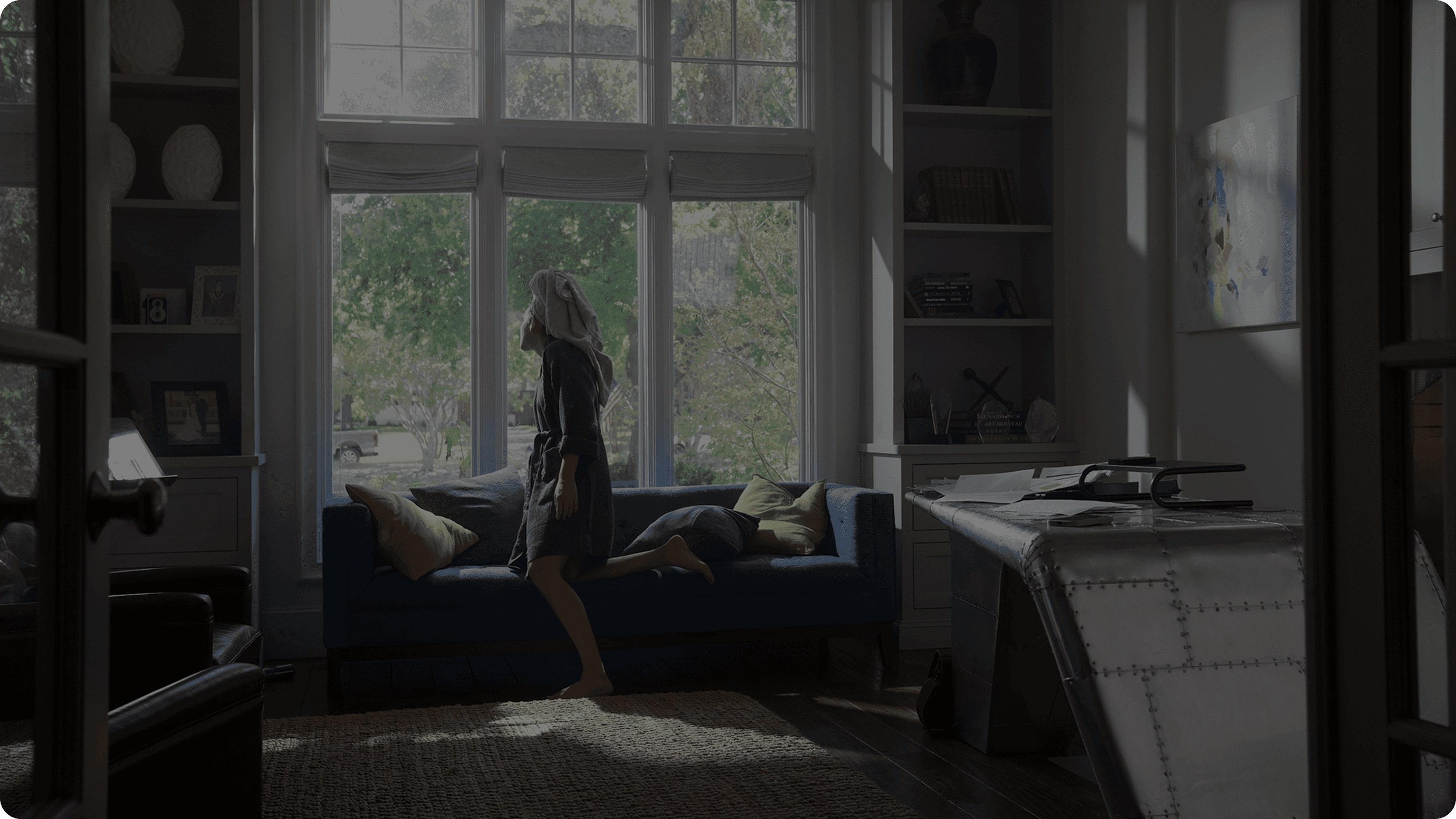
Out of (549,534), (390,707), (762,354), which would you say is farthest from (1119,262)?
(390,707)

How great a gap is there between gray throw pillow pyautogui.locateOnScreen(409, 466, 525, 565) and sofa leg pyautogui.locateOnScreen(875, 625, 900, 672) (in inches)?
60.7

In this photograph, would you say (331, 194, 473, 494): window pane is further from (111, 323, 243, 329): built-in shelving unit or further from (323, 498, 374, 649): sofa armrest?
(323, 498, 374, 649): sofa armrest

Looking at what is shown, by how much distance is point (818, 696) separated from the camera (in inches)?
150

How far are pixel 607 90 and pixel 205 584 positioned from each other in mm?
3056

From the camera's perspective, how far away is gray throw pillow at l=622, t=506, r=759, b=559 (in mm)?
4203

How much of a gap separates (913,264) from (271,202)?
297 centimetres

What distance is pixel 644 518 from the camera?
4.65 metres

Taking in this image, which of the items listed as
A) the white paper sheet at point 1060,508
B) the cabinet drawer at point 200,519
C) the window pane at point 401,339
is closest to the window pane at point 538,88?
the window pane at point 401,339

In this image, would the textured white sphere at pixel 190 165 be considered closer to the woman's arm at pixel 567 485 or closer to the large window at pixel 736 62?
the woman's arm at pixel 567 485

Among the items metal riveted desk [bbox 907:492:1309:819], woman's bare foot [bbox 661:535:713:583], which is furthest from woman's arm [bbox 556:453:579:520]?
metal riveted desk [bbox 907:492:1309:819]

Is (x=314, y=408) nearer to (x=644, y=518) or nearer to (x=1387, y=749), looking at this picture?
(x=644, y=518)

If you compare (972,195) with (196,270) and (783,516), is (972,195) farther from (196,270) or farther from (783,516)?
(196,270)

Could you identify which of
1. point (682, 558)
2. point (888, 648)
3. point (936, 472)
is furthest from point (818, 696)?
point (936, 472)

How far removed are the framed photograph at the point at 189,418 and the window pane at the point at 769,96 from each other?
2.71 m
